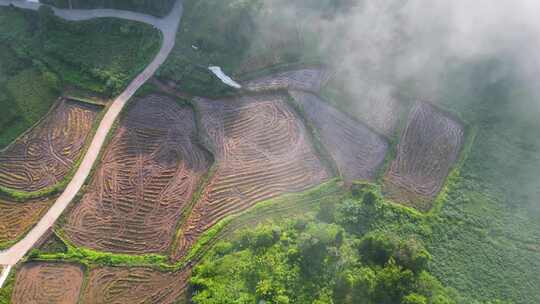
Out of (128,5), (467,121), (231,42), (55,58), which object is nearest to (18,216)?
(55,58)

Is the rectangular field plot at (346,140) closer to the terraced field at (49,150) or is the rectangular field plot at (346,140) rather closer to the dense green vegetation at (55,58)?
the dense green vegetation at (55,58)

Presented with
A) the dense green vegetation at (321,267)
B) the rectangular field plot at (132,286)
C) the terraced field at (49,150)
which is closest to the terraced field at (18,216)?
the terraced field at (49,150)

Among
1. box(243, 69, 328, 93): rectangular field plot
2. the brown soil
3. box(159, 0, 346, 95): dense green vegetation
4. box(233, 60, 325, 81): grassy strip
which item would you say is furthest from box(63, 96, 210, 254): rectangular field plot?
the brown soil

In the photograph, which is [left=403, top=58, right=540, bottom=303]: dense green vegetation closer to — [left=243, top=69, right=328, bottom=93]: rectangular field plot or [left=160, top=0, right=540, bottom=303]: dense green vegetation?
[left=160, top=0, right=540, bottom=303]: dense green vegetation

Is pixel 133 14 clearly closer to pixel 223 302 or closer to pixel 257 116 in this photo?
pixel 257 116

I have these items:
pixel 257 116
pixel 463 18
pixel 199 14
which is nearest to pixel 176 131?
pixel 257 116

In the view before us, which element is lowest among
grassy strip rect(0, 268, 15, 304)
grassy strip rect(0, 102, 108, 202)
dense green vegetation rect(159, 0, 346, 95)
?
grassy strip rect(0, 268, 15, 304)
